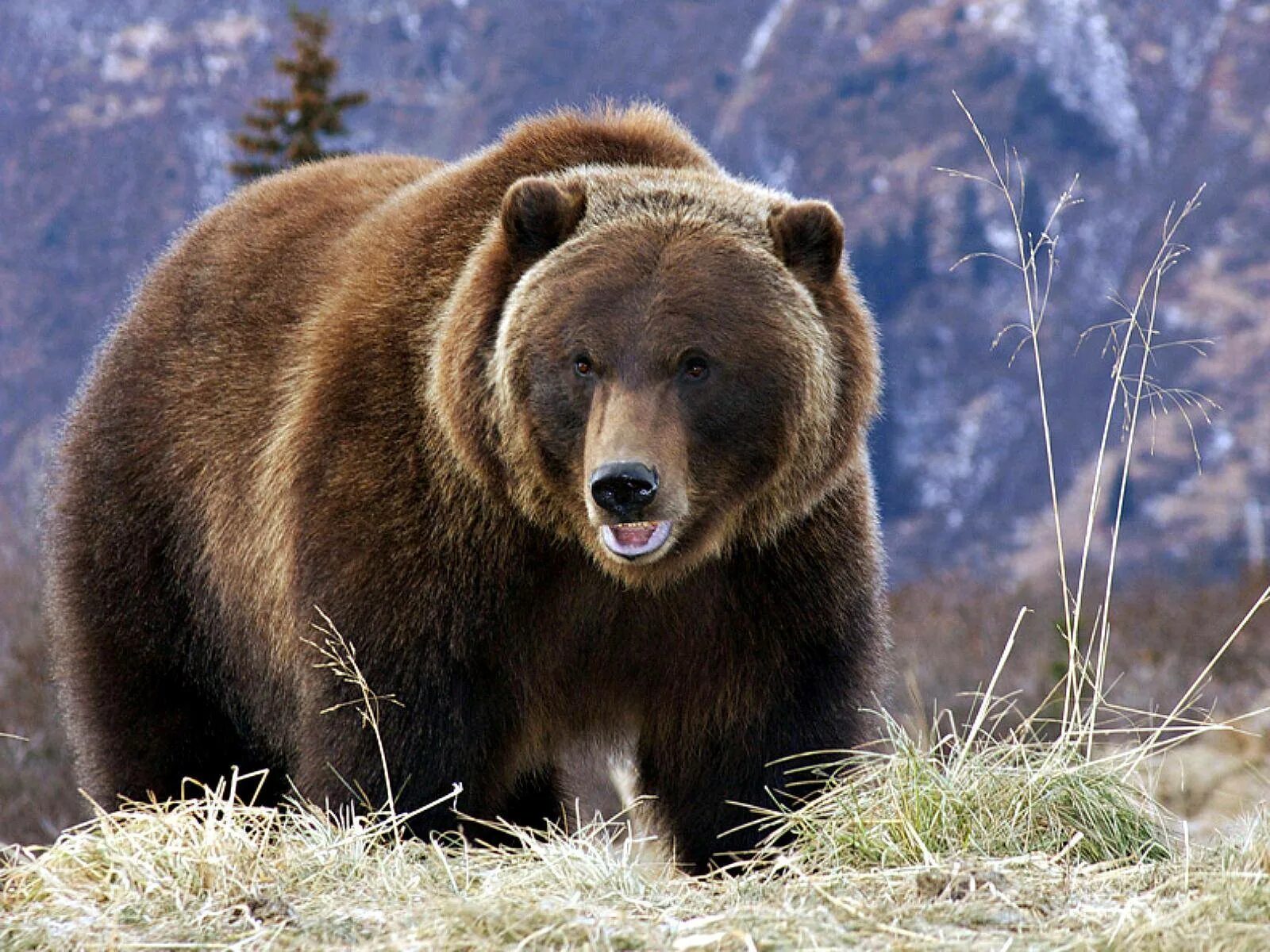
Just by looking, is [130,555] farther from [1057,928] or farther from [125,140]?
[125,140]

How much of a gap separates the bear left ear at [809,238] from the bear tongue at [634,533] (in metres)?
1.03

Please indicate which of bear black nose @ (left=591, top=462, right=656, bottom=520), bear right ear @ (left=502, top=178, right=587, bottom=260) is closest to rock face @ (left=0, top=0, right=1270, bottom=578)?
bear right ear @ (left=502, top=178, right=587, bottom=260)

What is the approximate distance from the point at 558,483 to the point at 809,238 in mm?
1087

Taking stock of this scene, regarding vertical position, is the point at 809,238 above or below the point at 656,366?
above

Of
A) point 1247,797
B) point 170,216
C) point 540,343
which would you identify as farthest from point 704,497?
point 170,216

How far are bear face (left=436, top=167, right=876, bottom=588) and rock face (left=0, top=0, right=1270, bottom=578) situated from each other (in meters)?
67.7

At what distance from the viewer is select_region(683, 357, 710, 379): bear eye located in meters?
5.19

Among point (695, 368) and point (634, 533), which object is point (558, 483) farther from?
point (695, 368)

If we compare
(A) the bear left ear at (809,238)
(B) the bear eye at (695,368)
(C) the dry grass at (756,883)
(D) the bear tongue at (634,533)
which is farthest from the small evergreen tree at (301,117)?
(C) the dry grass at (756,883)

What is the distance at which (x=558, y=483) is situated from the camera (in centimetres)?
530

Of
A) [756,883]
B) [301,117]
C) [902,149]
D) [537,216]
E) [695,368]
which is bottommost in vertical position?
[902,149]

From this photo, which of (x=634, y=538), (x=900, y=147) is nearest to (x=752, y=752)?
(x=634, y=538)

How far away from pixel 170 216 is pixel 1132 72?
57508mm

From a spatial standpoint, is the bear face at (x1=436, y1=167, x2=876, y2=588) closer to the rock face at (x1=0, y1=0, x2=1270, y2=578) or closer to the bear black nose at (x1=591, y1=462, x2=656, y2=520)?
the bear black nose at (x1=591, y1=462, x2=656, y2=520)
